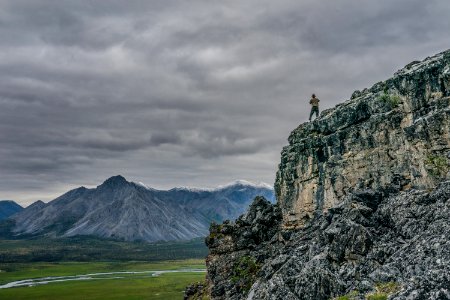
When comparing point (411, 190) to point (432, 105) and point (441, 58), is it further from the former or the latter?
point (441, 58)

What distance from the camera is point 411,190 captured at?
48188 mm

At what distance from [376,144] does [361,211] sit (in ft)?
49.4

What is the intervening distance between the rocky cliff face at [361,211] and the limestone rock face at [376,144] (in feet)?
0.47

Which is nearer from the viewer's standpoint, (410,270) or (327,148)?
(410,270)

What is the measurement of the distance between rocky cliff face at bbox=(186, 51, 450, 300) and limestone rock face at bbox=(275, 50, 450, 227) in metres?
0.14

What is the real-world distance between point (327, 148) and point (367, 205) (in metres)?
20.0

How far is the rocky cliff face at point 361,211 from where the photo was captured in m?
38.0

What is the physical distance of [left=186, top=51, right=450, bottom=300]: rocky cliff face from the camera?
38031mm

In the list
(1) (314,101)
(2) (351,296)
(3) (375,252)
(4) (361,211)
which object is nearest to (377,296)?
(2) (351,296)

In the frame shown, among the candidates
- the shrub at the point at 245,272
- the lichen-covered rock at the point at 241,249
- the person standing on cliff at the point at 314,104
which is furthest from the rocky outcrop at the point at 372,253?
the person standing on cliff at the point at 314,104

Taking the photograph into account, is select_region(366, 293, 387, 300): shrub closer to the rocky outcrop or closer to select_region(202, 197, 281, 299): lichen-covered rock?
the rocky outcrop

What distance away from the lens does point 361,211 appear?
155ft

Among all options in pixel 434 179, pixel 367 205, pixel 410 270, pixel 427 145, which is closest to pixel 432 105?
pixel 427 145

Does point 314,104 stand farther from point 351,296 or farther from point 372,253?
point 351,296
